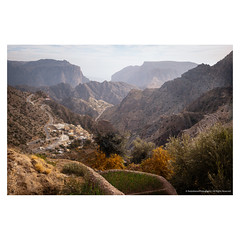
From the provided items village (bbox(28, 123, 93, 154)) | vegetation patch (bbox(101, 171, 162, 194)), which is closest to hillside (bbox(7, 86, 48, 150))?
village (bbox(28, 123, 93, 154))

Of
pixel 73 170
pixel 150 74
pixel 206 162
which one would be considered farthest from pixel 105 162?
pixel 150 74

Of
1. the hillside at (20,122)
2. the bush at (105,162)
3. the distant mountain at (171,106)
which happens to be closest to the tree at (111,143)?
the bush at (105,162)

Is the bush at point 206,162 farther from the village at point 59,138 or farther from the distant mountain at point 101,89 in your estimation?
the distant mountain at point 101,89

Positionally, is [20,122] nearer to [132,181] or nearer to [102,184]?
[102,184]

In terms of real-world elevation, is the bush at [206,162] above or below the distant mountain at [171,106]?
below
